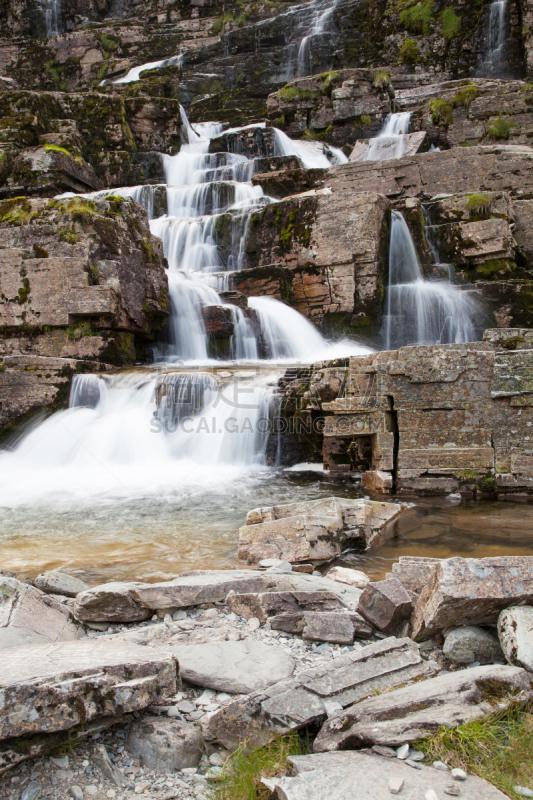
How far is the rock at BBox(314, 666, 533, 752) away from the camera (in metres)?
2.03

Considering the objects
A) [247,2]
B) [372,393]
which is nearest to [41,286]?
[372,393]

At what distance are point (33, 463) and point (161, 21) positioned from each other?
118 ft

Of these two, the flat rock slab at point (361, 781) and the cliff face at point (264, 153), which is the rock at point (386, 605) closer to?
the flat rock slab at point (361, 781)

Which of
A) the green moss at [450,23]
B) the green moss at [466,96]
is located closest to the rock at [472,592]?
the green moss at [466,96]

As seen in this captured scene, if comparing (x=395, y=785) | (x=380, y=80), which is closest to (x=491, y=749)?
(x=395, y=785)

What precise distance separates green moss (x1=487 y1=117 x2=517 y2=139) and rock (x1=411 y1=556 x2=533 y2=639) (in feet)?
66.2

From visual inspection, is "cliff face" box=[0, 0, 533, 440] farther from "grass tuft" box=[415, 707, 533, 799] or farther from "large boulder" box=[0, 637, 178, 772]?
"grass tuft" box=[415, 707, 533, 799]

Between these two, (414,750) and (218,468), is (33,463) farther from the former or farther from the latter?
(414,750)

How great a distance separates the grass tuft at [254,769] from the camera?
1903 millimetres

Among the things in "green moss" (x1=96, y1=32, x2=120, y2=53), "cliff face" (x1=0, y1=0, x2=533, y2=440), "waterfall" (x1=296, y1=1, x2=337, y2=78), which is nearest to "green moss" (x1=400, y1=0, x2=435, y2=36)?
"cliff face" (x1=0, y1=0, x2=533, y2=440)

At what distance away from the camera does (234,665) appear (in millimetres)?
2619

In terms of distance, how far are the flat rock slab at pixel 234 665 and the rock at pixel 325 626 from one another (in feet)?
0.74

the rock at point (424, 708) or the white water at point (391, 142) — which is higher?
the white water at point (391, 142)

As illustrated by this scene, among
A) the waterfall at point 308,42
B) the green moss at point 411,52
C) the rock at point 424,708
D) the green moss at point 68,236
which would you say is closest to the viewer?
the rock at point 424,708
